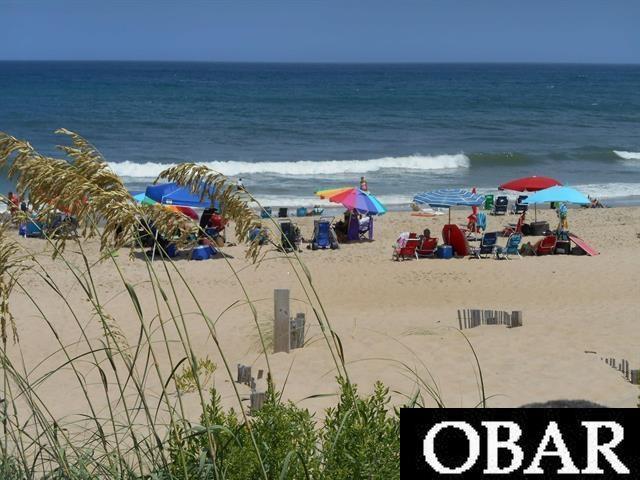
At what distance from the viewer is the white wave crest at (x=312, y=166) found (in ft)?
100

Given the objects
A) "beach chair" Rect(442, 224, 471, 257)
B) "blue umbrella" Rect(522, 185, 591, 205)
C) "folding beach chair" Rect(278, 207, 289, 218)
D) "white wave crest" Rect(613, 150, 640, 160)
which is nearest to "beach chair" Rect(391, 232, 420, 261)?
"beach chair" Rect(442, 224, 471, 257)

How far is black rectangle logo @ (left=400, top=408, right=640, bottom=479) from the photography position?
2.41 m

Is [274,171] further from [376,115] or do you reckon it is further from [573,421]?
[573,421]

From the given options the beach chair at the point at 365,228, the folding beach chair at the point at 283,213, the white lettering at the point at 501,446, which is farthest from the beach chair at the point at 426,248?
the white lettering at the point at 501,446

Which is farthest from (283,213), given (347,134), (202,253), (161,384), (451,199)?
(347,134)

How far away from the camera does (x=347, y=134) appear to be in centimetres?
4241

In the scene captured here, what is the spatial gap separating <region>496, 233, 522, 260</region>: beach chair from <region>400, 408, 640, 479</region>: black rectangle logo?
1249 centimetres

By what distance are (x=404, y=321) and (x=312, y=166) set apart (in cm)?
2191

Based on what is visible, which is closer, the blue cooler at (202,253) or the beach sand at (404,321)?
the beach sand at (404,321)

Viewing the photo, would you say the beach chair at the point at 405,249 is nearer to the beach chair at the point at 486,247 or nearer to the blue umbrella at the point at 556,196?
A: the beach chair at the point at 486,247

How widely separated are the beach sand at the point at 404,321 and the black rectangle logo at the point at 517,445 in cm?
120

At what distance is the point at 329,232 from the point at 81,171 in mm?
13761

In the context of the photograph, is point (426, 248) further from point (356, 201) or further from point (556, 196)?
point (556, 196)

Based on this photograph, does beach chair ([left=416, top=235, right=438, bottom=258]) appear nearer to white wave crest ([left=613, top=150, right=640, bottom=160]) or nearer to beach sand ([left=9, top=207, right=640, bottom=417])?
beach sand ([left=9, top=207, right=640, bottom=417])
